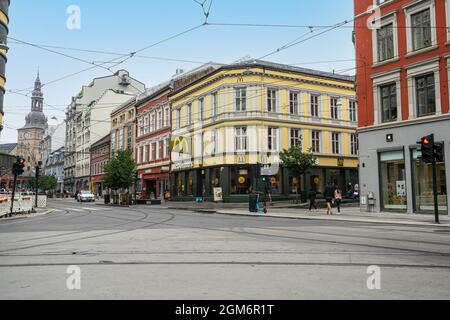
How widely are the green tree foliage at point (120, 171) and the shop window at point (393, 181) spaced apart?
3007 centimetres

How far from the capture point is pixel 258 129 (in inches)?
1519

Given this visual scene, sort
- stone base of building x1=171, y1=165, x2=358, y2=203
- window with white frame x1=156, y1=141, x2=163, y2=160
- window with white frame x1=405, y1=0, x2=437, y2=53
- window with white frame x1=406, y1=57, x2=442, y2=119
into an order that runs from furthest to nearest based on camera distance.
Answer: window with white frame x1=156, y1=141, x2=163, y2=160, stone base of building x1=171, y1=165, x2=358, y2=203, window with white frame x1=405, y1=0, x2=437, y2=53, window with white frame x1=406, y1=57, x2=442, y2=119

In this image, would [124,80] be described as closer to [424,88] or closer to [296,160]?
[296,160]

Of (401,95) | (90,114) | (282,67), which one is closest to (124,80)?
(90,114)

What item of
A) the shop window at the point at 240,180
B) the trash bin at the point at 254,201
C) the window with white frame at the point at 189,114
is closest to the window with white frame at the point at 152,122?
the window with white frame at the point at 189,114

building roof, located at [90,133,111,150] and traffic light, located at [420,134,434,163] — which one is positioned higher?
building roof, located at [90,133,111,150]

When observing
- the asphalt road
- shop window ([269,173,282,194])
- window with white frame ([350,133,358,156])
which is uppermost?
window with white frame ([350,133,358,156])

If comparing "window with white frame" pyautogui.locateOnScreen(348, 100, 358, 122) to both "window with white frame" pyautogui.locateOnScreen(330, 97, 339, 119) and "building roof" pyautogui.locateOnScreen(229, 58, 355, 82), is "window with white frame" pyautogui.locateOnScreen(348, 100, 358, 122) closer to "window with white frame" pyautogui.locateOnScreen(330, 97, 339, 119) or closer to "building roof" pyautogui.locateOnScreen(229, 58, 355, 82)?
"window with white frame" pyautogui.locateOnScreen(330, 97, 339, 119)

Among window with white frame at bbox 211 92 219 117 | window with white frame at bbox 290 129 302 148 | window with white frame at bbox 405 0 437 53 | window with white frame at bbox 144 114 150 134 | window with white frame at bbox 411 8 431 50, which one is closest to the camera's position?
window with white frame at bbox 405 0 437 53

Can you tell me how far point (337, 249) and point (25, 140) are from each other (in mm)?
148398

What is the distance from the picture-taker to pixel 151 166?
53531mm

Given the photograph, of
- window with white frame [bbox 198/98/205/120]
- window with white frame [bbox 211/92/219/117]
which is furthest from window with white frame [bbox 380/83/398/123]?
window with white frame [bbox 198/98/205/120]

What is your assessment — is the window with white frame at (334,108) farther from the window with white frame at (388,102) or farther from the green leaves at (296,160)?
the window with white frame at (388,102)

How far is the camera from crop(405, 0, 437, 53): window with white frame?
21.9 metres
